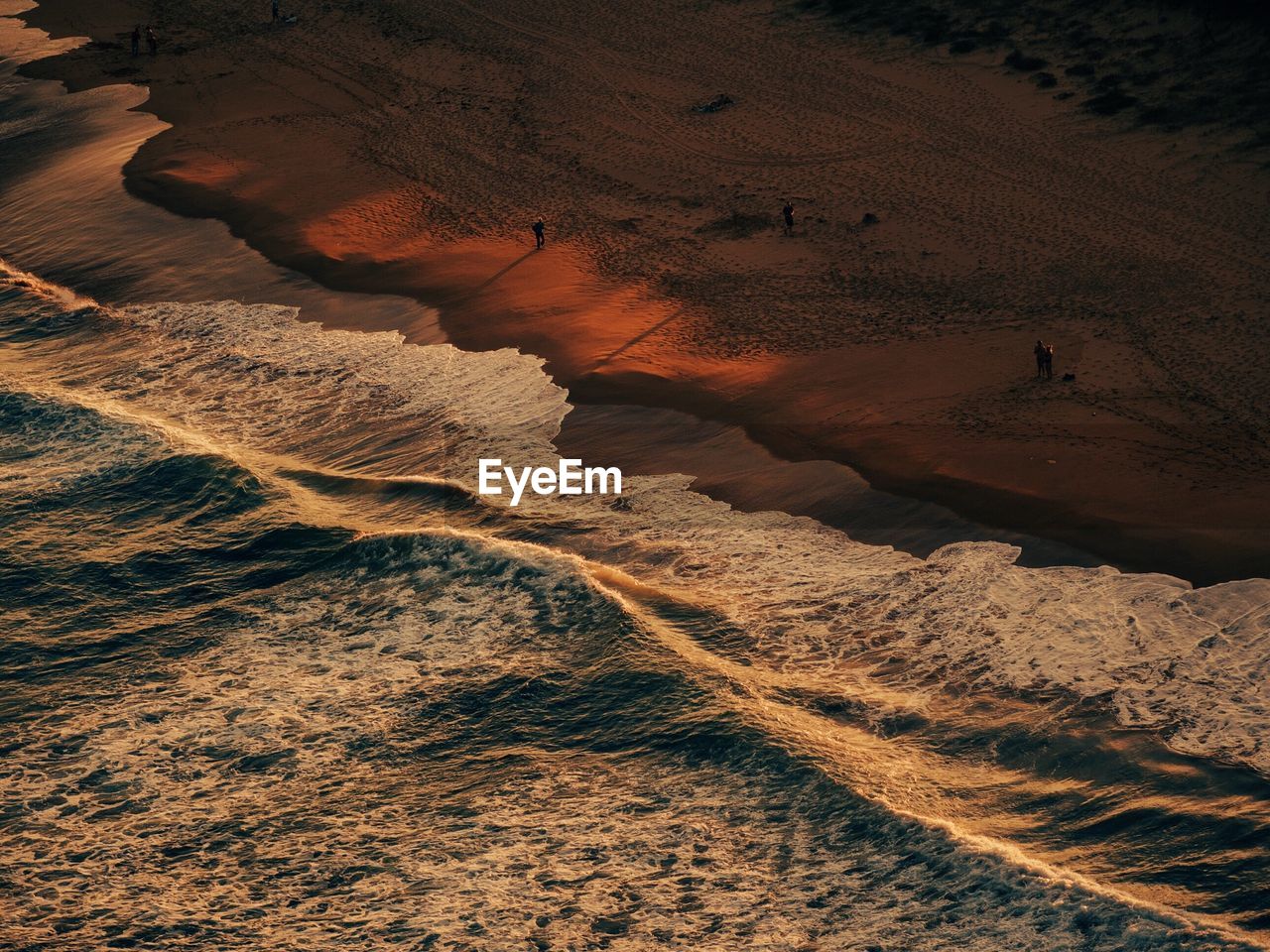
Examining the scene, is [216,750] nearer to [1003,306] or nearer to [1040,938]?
[1040,938]

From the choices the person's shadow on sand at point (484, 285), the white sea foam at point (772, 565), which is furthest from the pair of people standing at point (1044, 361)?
the person's shadow on sand at point (484, 285)

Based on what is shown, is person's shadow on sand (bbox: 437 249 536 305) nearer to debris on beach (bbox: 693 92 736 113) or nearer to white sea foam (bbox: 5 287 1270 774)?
white sea foam (bbox: 5 287 1270 774)

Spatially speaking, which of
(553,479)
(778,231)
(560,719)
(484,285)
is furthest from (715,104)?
(560,719)

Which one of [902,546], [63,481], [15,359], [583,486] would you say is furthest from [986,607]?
[15,359]

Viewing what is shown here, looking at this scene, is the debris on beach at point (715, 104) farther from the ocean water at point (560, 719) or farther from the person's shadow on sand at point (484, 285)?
the ocean water at point (560, 719)

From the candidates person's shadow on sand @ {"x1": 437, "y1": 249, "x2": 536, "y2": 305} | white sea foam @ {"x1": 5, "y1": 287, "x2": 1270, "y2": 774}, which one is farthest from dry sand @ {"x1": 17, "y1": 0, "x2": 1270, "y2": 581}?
white sea foam @ {"x1": 5, "y1": 287, "x2": 1270, "y2": 774}

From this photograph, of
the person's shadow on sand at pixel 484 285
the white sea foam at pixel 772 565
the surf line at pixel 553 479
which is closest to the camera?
the white sea foam at pixel 772 565

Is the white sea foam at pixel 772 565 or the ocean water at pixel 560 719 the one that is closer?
the ocean water at pixel 560 719
